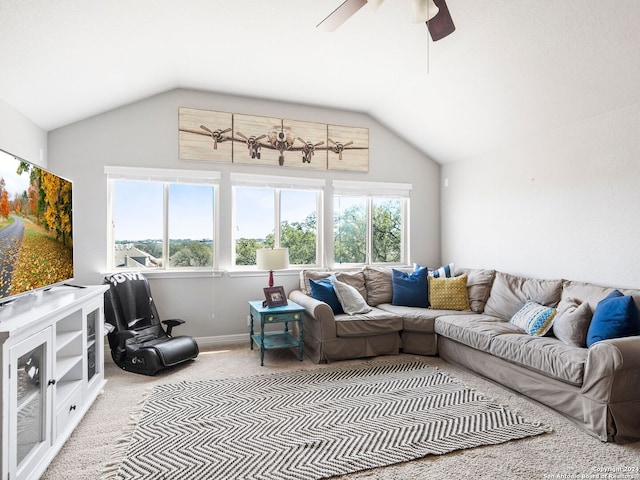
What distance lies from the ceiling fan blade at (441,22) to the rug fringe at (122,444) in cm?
304

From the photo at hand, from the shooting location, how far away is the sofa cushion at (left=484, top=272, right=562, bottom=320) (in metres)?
3.54

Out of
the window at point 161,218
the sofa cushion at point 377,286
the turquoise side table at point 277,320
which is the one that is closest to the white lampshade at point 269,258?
the turquoise side table at point 277,320

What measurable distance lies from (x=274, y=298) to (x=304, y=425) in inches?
62.5

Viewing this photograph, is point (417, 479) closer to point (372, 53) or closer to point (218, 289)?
point (218, 289)

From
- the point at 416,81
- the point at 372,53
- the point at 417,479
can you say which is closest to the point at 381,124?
the point at 416,81

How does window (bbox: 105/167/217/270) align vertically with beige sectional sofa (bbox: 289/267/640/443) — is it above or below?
above

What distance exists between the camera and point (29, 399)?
188 centimetres

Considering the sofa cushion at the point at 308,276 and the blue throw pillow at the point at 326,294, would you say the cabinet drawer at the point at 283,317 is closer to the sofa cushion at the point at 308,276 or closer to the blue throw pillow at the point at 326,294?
the blue throw pillow at the point at 326,294

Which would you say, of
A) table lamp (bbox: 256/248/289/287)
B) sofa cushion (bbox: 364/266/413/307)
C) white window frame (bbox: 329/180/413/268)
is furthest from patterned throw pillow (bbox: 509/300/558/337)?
table lamp (bbox: 256/248/289/287)

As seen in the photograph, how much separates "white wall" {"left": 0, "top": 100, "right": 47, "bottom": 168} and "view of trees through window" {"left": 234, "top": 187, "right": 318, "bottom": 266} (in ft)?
6.46

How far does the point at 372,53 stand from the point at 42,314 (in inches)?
129

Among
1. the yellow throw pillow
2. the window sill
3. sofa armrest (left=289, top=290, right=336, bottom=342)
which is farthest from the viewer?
the yellow throw pillow

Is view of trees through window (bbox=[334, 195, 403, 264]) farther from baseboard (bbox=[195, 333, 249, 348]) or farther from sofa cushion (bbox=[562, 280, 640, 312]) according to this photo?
sofa cushion (bbox=[562, 280, 640, 312])

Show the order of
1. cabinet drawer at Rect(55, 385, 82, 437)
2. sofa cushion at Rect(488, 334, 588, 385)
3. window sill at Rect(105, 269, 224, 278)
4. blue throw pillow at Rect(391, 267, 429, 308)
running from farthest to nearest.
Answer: blue throw pillow at Rect(391, 267, 429, 308) < window sill at Rect(105, 269, 224, 278) < sofa cushion at Rect(488, 334, 588, 385) < cabinet drawer at Rect(55, 385, 82, 437)
